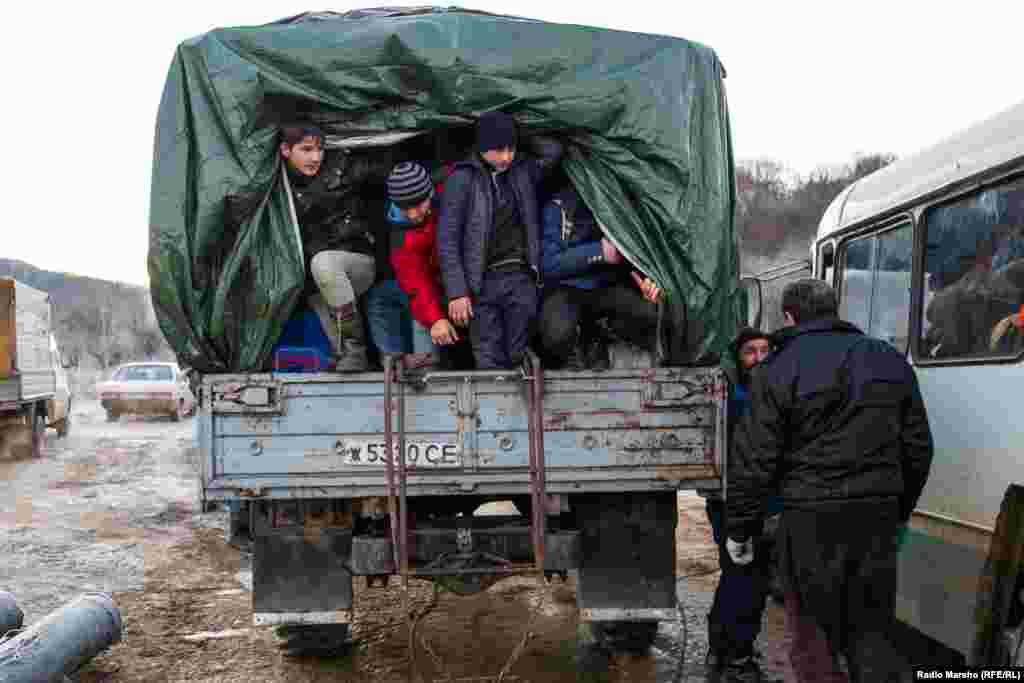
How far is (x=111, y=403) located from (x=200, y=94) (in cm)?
2166

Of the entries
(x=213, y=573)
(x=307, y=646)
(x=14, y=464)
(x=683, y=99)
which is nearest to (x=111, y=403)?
(x=14, y=464)

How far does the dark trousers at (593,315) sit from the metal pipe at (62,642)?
8.90 ft

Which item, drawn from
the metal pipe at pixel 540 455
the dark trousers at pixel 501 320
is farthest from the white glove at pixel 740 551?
the dark trousers at pixel 501 320

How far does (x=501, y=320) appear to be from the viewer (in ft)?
14.2

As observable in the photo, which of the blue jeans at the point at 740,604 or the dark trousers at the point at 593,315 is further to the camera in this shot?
the blue jeans at the point at 740,604

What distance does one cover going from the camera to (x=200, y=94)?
13.5 ft

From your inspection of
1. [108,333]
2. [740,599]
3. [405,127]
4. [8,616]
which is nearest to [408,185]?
[405,127]

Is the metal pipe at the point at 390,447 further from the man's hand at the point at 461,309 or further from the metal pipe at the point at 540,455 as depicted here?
the metal pipe at the point at 540,455

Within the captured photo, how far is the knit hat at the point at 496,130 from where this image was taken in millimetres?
4160

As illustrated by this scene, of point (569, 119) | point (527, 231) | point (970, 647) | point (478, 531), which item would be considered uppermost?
point (569, 119)

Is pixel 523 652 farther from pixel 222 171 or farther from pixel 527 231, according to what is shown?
pixel 222 171

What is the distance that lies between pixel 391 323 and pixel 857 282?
2.90m

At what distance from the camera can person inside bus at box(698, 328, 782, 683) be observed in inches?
179

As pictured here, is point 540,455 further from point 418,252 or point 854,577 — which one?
point 854,577
